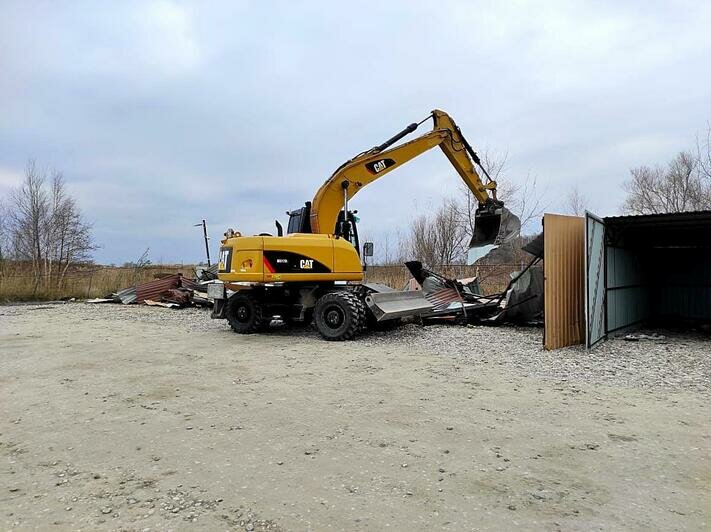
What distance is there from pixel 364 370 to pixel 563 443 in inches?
137

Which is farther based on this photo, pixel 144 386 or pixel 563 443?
pixel 144 386

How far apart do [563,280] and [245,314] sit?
669 centimetres

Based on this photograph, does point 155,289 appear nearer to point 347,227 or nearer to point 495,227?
point 347,227

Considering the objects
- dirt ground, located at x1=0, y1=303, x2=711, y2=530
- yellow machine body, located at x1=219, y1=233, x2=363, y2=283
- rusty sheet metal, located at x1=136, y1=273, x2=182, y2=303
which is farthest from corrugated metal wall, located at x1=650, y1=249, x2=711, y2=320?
rusty sheet metal, located at x1=136, y1=273, x2=182, y2=303

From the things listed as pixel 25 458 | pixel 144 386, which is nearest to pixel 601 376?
pixel 144 386

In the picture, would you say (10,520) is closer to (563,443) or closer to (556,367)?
(563,443)

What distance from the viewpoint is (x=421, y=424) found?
4.91 metres

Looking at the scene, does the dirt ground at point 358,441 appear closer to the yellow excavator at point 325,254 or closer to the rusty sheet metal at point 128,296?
the yellow excavator at point 325,254

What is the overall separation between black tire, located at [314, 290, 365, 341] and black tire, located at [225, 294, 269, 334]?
1.59m

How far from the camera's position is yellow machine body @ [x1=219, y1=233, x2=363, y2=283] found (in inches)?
405

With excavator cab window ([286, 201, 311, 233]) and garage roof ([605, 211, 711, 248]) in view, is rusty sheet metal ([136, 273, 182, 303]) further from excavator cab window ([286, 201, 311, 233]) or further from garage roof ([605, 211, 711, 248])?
garage roof ([605, 211, 711, 248])

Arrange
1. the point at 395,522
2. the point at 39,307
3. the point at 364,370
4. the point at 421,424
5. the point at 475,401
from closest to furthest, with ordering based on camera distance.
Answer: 1. the point at 395,522
2. the point at 421,424
3. the point at 475,401
4. the point at 364,370
5. the point at 39,307

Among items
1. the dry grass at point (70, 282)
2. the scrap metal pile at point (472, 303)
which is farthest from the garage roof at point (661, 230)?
the dry grass at point (70, 282)

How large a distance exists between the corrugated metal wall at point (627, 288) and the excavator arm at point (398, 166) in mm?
2587
